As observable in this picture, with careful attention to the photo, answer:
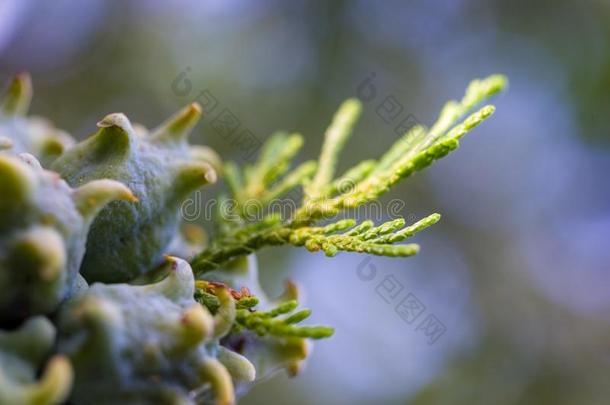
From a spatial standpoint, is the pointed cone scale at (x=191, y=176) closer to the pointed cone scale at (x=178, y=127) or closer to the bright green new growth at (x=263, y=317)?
the pointed cone scale at (x=178, y=127)

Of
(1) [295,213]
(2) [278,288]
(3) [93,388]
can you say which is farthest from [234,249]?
(2) [278,288]

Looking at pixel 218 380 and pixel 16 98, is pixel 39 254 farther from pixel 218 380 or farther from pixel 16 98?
pixel 16 98

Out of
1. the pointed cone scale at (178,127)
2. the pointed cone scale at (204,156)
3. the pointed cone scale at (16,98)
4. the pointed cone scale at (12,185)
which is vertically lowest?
the pointed cone scale at (12,185)

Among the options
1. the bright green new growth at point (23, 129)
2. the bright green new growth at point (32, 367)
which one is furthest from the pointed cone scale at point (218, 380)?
the bright green new growth at point (23, 129)

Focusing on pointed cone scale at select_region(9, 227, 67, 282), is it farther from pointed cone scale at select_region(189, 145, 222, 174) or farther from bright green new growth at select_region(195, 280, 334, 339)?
pointed cone scale at select_region(189, 145, 222, 174)

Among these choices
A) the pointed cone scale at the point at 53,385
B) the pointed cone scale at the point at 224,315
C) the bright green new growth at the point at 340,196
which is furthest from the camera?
the bright green new growth at the point at 340,196
